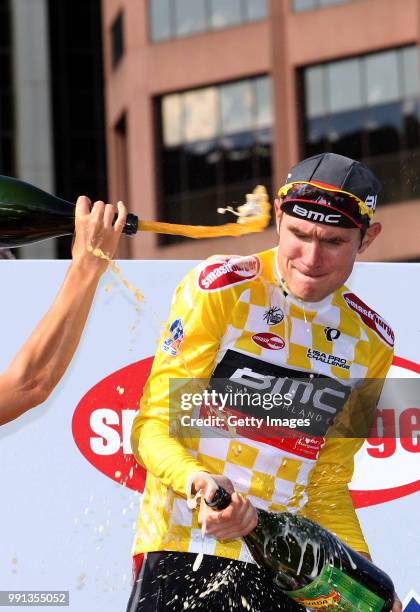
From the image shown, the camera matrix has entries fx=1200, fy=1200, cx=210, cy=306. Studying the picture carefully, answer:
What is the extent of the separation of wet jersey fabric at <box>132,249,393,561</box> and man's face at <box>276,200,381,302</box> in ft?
0.20

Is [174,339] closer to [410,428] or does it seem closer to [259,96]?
[410,428]

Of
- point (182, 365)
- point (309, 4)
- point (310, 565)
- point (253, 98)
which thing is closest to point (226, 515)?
point (310, 565)

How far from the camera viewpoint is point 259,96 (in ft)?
90.0

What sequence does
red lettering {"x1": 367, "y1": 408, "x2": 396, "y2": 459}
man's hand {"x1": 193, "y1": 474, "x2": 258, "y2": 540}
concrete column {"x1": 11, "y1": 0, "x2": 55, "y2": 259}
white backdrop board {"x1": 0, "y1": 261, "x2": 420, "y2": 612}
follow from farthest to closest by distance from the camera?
1. concrete column {"x1": 11, "y1": 0, "x2": 55, "y2": 259}
2. red lettering {"x1": 367, "y1": 408, "x2": 396, "y2": 459}
3. white backdrop board {"x1": 0, "y1": 261, "x2": 420, "y2": 612}
4. man's hand {"x1": 193, "y1": 474, "x2": 258, "y2": 540}

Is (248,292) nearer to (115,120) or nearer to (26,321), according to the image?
(26,321)

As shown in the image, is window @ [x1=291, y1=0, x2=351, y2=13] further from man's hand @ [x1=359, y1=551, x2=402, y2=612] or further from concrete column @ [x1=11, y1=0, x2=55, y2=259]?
man's hand @ [x1=359, y1=551, x2=402, y2=612]

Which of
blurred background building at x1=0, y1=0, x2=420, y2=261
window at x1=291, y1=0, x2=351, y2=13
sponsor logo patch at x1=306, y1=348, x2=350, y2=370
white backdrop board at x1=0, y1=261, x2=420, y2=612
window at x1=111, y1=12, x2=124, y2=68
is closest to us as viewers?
sponsor logo patch at x1=306, y1=348, x2=350, y2=370

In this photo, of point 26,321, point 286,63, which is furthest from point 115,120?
point 26,321

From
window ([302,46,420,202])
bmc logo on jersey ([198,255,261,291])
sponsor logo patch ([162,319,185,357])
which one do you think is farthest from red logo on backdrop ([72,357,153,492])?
window ([302,46,420,202])

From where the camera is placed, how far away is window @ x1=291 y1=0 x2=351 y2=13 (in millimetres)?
26156

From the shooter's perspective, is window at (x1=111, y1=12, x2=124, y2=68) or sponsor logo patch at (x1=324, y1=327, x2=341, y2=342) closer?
sponsor logo patch at (x1=324, y1=327, x2=341, y2=342)

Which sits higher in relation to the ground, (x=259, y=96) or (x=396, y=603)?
(x=259, y=96)

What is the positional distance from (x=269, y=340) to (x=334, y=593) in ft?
2.64

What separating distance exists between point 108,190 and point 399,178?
11.4 metres
